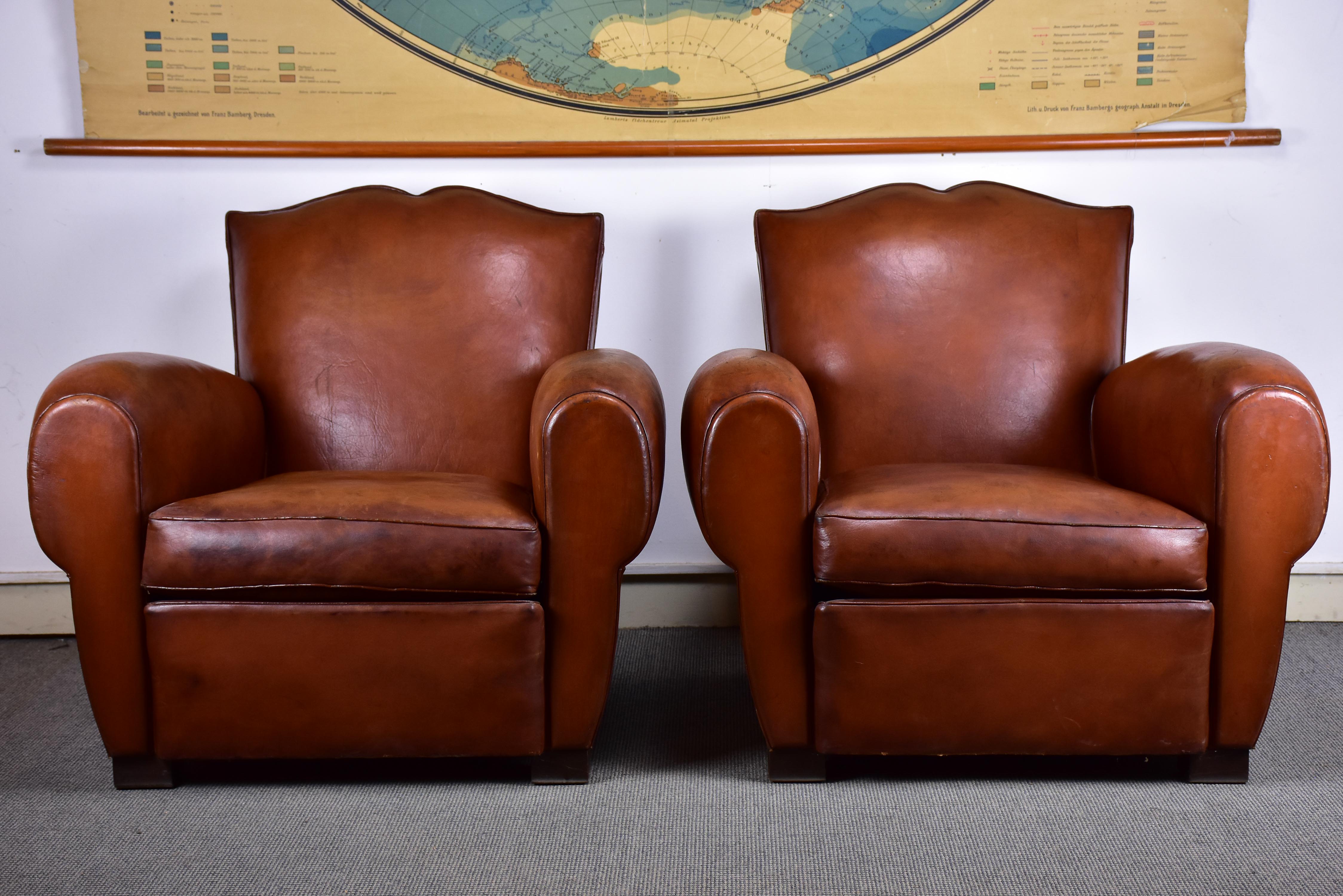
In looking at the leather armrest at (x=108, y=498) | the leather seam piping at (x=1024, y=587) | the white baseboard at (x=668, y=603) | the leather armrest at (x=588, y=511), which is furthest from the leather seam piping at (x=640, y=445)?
the white baseboard at (x=668, y=603)

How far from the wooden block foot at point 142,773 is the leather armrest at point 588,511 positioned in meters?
0.59

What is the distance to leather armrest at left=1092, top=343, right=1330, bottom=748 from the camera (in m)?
1.42

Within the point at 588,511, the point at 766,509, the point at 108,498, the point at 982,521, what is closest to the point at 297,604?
the point at 108,498

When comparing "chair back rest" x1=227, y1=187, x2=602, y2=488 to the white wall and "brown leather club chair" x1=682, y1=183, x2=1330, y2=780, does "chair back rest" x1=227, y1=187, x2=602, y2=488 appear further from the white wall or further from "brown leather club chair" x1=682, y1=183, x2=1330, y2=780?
"brown leather club chair" x1=682, y1=183, x2=1330, y2=780

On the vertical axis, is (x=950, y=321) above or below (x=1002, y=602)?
above

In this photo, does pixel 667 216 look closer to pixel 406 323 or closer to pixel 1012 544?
pixel 406 323

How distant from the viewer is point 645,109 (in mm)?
2301

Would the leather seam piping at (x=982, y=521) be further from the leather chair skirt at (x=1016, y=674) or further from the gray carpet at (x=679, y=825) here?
the gray carpet at (x=679, y=825)

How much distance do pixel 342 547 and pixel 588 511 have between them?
35 cm

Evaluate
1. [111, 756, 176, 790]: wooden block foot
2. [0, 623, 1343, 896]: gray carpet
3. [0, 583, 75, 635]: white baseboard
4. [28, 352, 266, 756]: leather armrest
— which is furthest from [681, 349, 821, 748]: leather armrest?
[0, 583, 75, 635]: white baseboard

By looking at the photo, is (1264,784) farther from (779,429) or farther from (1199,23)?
(1199,23)

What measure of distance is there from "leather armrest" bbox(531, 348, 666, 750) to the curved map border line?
3.27 ft

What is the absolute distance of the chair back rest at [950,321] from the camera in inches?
77.0

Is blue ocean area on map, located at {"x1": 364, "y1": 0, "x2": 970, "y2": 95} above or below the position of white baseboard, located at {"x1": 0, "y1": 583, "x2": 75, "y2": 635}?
above
